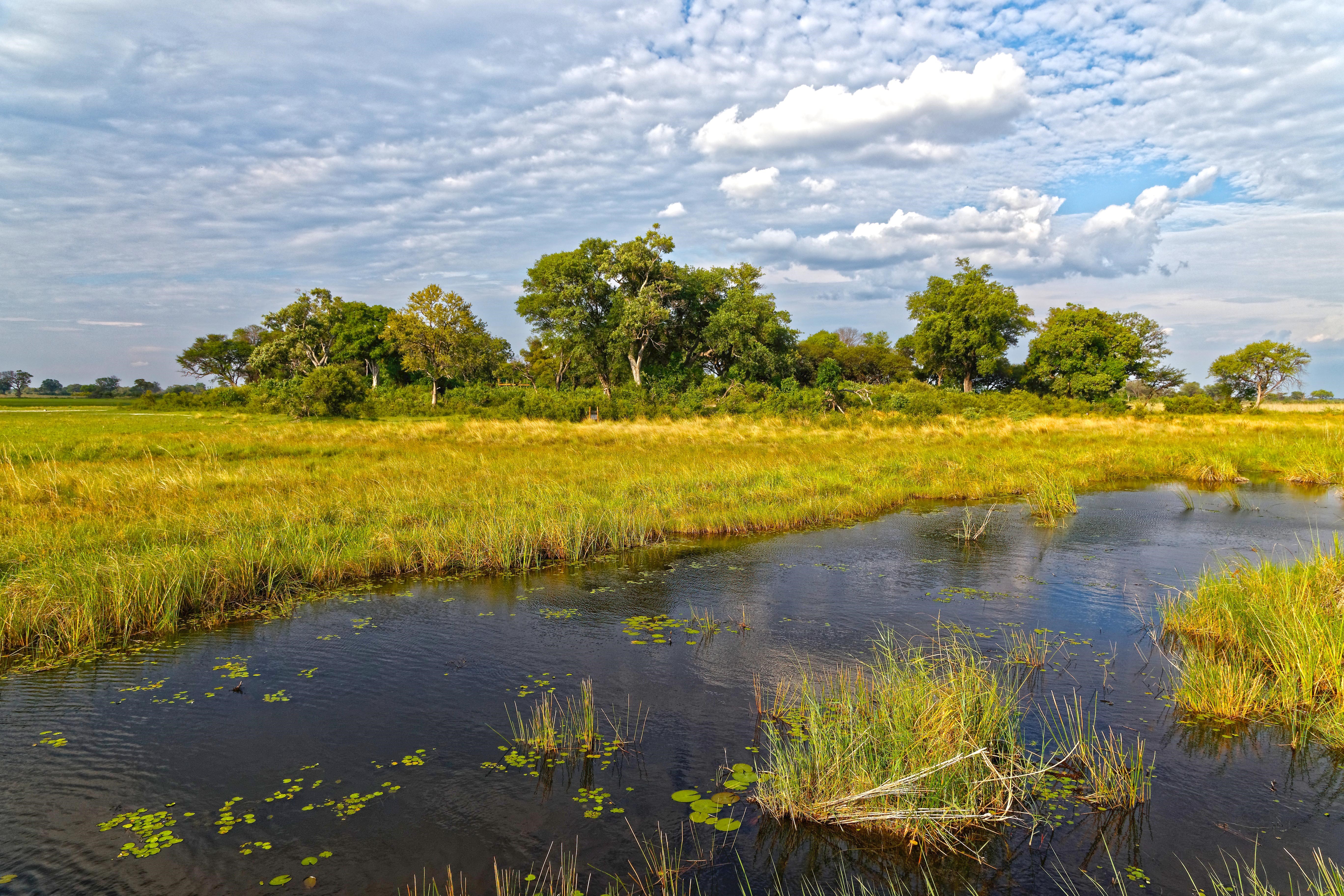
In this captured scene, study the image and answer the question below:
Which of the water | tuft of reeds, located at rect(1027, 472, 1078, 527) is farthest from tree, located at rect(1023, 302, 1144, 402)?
the water

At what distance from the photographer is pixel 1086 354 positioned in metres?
57.7

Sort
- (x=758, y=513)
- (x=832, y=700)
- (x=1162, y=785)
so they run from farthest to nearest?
(x=758, y=513)
(x=832, y=700)
(x=1162, y=785)

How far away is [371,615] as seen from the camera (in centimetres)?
970

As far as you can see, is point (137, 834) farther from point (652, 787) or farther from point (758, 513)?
point (758, 513)

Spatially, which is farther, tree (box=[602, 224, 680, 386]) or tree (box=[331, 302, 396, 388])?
tree (box=[331, 302, 396, 388])

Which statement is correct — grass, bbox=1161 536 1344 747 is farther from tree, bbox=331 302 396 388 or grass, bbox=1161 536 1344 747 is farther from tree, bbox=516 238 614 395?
tree, bbox=331 302 396 388

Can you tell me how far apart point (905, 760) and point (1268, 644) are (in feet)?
16.6

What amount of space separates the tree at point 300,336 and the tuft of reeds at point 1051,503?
55.4 metres

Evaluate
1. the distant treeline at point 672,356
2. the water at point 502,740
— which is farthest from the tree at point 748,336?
the water at point 502,740

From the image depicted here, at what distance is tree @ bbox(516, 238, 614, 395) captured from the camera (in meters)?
47.8

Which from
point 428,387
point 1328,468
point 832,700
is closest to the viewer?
point 832,700

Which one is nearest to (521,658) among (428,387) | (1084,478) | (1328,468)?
(1084,478)

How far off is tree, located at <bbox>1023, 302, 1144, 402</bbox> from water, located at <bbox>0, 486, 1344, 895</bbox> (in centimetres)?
5165

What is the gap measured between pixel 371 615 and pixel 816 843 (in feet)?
23.5
